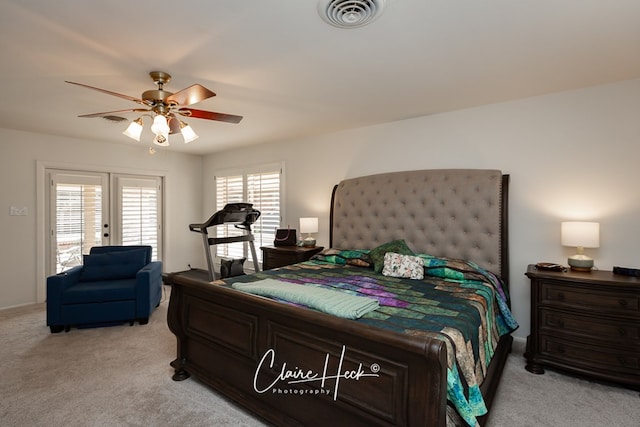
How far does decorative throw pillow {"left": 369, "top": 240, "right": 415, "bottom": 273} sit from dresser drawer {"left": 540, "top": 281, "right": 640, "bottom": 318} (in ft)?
3.90

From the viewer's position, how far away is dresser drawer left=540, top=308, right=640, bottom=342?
2.34m

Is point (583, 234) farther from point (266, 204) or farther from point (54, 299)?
point (54, 299)

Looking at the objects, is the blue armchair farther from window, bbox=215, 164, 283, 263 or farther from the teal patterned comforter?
the teal patterned comforter

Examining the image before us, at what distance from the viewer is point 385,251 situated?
10.8 ft

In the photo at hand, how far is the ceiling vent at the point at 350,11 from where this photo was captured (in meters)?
1.69

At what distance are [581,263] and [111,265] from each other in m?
5.12

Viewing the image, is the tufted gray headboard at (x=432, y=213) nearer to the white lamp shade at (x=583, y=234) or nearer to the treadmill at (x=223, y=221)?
the white lamp shade at (x=583, y=234)

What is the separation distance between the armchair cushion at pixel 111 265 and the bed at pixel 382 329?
6.72 feet

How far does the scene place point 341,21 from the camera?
1848 mm

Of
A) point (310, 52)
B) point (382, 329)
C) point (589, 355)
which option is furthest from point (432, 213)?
point (382, 329)


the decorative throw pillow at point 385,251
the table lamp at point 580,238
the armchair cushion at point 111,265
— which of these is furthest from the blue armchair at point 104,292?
the table lamp at point 580,238

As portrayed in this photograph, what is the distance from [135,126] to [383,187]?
2.62m

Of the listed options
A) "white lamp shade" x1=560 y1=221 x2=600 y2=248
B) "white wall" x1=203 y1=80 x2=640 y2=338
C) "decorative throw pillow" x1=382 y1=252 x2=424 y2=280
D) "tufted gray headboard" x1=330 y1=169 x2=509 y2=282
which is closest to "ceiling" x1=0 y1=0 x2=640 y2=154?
"white wall" x1=203 y1=80 x2=640 y2=338

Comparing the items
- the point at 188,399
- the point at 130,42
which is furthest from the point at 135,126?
the point at 188,399
